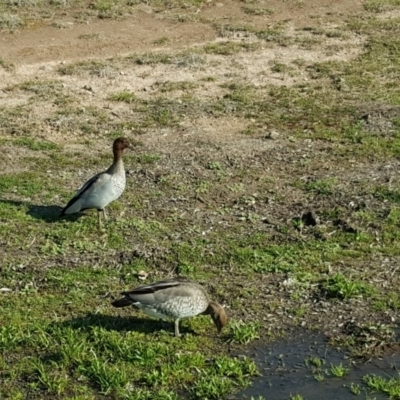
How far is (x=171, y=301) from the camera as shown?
736 cm

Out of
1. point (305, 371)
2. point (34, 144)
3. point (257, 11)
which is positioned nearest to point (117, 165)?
point (34, 144)

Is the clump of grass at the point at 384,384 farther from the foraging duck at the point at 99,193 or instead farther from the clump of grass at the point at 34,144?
the clump of grass at the point at 34,144

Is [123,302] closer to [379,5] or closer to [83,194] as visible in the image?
[83,194]

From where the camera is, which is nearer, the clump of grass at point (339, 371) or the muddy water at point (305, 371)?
the muddy water at point (305, 371)

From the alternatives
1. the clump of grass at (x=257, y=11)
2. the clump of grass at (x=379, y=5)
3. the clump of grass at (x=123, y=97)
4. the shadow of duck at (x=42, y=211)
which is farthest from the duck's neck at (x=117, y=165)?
the clump of grass at (x=379, y=5)

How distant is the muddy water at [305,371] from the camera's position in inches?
271

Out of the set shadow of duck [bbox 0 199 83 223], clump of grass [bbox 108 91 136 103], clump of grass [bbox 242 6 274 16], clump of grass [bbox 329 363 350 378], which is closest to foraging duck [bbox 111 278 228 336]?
clump of grass [bbox 329 363 350 378]

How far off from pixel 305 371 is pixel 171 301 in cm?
114

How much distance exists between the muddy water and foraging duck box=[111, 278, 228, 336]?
0.52m

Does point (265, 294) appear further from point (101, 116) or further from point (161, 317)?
point (101, 116)

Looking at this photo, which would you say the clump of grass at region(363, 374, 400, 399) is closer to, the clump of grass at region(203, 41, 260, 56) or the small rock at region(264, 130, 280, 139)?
the small rock at region(264, 130, 280, 139)

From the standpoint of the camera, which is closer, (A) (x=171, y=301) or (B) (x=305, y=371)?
(B) (x=305, y=371)

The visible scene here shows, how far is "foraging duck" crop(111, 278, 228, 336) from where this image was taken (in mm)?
7363

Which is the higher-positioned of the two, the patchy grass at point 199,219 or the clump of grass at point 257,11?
the clump of grass at point 257,11
